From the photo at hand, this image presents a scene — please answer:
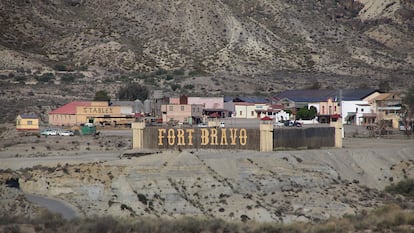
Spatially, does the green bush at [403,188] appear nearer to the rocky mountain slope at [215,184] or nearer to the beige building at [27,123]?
the rocky mountain slope at [215,184]

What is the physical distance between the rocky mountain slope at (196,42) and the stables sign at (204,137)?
72.8 m

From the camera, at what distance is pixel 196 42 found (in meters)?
152

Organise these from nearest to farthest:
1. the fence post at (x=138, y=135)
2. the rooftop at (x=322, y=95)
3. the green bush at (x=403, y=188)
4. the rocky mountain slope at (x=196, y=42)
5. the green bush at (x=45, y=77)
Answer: the green bush at (x=403, y=188) < the fence post at (x=138, y=135) < the rooftop at (x=322, y=95) < the green bush at (x=45, y=77) < the rocky mountain slope at (x=196, y=42)

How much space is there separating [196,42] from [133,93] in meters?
36.8

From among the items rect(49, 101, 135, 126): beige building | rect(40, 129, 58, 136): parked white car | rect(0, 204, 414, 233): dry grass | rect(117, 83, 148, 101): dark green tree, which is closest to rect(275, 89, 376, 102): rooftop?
rect(117, 83, 148, 101): dark green tree

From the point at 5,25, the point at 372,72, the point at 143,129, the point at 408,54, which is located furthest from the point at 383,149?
the point at 408,54

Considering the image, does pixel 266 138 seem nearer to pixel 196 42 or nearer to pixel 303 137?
pixel 303 137

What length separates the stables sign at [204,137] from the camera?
2485 inches

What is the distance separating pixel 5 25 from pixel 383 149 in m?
95.4

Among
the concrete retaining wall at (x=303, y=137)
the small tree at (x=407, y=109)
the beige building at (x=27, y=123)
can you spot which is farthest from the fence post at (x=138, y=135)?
the small tree at (x=407, y=109)

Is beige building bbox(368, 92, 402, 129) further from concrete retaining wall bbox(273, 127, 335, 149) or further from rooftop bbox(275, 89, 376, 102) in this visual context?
concrete retaining wall bbox(273, 127, 335, 149)

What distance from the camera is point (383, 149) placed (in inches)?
2621

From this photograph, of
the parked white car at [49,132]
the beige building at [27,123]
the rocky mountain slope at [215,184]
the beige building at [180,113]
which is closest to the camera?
the rocky mountain slope at [215,184]

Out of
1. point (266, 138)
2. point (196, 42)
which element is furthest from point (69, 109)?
point (196, 42)
